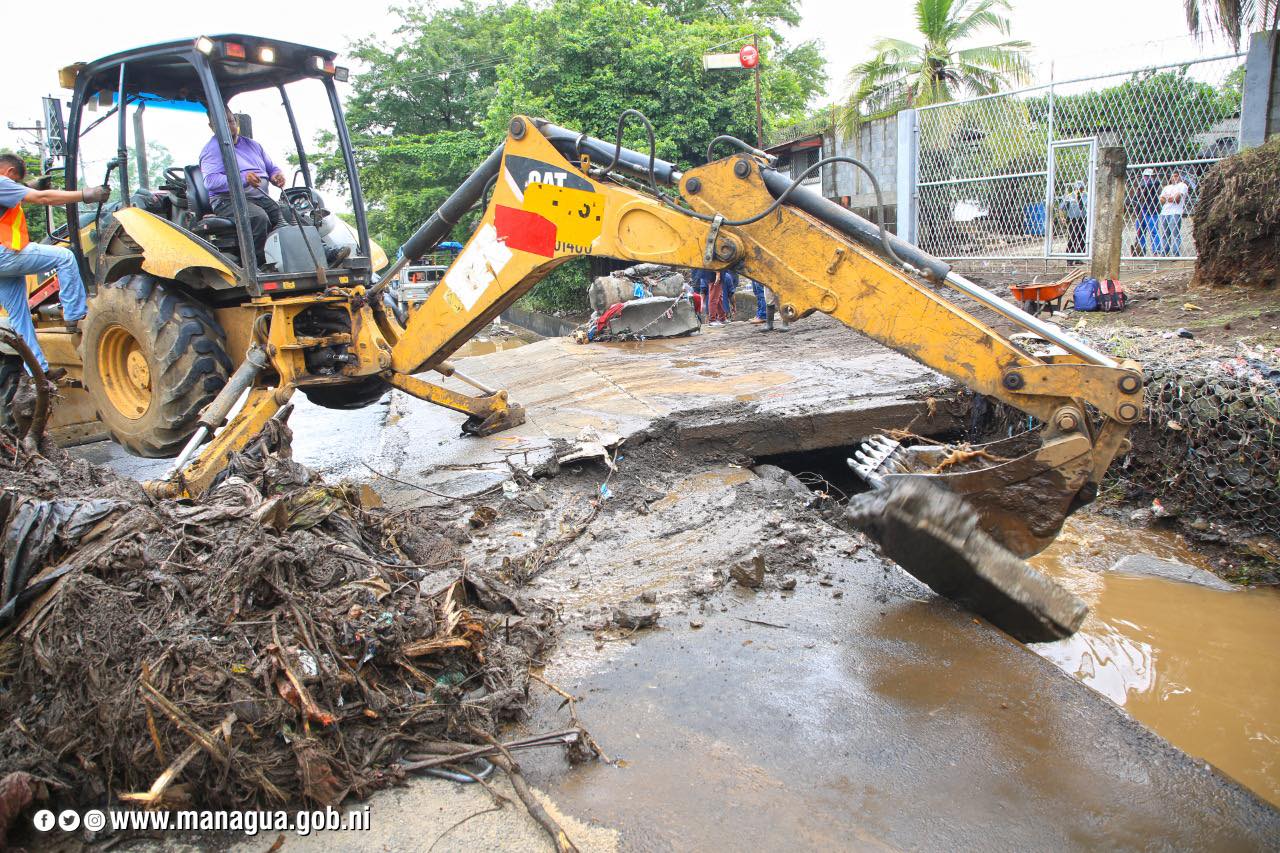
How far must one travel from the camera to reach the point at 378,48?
96.5 ft

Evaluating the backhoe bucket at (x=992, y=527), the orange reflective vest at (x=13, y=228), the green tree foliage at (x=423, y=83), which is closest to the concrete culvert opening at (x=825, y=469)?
the backhoe bucket at (x=992, y=527)

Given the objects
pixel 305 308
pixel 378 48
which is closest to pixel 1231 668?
pixel 305 308

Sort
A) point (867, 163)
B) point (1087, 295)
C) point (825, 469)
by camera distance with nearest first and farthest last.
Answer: point (825, 469), point (1087, 295), point (867, 163)

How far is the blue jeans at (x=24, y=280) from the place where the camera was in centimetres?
534

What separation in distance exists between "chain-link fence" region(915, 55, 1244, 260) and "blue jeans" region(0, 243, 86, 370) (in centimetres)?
980

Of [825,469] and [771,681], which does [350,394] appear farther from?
[771,681]

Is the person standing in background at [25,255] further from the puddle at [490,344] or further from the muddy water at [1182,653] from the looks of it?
the puddle at [490,344]

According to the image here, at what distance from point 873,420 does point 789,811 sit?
370cm

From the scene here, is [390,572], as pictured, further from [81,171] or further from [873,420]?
[81,171]

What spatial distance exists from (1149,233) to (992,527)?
7961 millimetres

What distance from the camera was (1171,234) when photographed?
9.16 meters

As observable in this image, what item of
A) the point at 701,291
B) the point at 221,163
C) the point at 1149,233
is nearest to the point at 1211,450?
the point at 1149,233

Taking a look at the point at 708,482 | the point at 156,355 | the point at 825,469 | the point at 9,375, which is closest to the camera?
the point at 708,482

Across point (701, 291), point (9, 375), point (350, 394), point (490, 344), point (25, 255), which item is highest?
point (25, 255)
